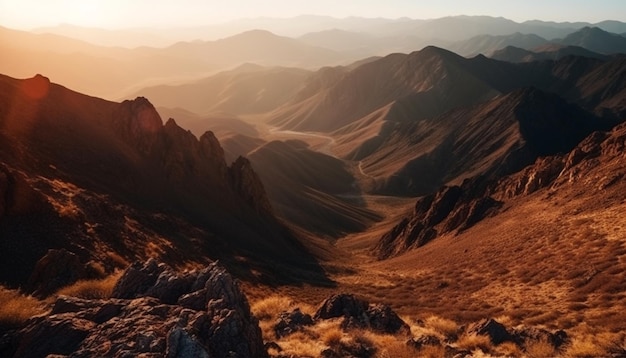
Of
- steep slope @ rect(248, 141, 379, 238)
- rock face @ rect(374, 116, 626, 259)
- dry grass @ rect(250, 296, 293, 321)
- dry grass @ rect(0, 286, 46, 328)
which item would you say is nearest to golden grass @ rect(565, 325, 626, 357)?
dry grass @ rect(250, 296, 293, 321)

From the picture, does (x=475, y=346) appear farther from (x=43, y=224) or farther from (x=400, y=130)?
(x=400, y=130)

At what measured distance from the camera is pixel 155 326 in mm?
11109

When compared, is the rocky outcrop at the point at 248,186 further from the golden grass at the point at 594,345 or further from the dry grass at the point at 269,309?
the golden grass at the point at 594,345

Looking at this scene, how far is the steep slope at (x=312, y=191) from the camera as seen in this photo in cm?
8744

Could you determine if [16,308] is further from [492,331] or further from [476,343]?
[492,331]

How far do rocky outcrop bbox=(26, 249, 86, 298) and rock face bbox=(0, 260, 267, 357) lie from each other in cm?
444

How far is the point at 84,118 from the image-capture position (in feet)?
158

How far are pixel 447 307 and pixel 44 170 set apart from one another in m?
30.6

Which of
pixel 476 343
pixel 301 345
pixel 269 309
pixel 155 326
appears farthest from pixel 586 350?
pixel 155 326

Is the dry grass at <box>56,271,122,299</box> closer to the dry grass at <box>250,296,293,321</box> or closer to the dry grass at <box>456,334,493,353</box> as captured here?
the dry grass at <box>250,296,293,321</box>

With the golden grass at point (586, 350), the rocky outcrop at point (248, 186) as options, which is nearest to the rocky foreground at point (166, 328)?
the golden grass at point (586, 350)

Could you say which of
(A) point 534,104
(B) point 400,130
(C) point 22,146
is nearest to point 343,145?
(B) point 400,130

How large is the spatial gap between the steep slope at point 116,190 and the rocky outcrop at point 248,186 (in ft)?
0.48

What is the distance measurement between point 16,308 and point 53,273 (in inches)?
142
